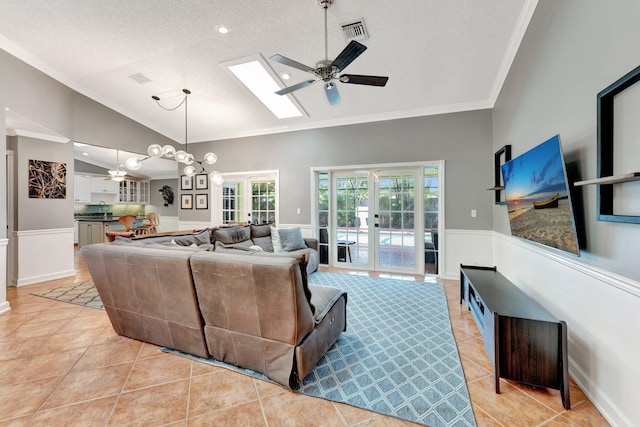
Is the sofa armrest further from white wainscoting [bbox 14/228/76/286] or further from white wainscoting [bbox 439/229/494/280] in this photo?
white wainscoting [bbox 14/228/76/286]

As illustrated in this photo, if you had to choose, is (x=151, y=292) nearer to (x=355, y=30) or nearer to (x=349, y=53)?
(x=349, y=53)

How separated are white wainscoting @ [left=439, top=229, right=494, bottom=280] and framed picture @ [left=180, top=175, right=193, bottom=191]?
574 cm

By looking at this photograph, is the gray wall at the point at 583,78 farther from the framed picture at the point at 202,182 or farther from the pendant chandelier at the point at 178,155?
the framed picture at the point at 202,182

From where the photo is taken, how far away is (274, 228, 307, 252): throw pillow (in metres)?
4.45

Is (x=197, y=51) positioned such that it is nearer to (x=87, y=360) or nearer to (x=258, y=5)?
(x=258, y=5)

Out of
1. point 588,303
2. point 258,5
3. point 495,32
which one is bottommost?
point 588,303

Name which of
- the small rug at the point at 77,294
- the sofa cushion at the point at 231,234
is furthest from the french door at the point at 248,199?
the small rug at the point at 77,294

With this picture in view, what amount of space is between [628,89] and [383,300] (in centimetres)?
279

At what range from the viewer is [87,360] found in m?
2.09

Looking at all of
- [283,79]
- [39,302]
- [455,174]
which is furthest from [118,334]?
[455,174]

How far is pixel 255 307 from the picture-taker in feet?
5.58

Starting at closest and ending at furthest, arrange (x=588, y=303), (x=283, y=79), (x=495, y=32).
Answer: (x=588, y=303), (x=495, y=32), (x=283, y=79)

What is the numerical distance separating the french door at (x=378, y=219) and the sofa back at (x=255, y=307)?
3263 mm

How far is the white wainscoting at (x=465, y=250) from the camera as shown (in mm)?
4121
